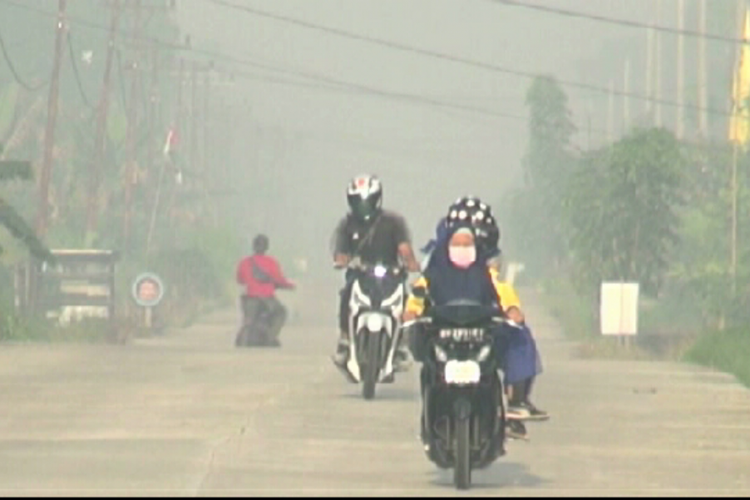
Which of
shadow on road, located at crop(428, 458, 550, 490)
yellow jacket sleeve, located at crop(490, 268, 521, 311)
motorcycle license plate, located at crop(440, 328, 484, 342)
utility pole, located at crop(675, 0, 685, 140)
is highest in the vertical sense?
utility pole, located at crop(675, 0, 685, 140)

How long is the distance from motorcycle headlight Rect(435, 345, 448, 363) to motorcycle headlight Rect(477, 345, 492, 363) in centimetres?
20

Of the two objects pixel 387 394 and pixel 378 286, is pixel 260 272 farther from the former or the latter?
pixel 378 286

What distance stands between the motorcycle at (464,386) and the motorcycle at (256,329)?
21386mm

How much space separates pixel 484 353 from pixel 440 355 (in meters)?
0.26

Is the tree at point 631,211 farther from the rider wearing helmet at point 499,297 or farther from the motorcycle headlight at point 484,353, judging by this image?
the motorcycle headlight at point 484,353

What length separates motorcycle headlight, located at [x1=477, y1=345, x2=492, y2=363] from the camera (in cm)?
1825

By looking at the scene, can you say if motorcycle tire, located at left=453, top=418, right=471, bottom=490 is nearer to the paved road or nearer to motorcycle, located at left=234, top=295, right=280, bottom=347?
the paved road

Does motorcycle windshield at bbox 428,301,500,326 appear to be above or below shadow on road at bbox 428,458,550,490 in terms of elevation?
above

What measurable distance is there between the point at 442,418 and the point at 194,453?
7.62 ft

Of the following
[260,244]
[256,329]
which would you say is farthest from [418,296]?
[256,329]

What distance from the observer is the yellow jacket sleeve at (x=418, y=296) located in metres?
18.9

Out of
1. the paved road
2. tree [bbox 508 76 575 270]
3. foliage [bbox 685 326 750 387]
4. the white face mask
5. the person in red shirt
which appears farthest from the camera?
tree [bbox 508 76 575 270]

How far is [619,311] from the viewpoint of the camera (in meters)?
48.9

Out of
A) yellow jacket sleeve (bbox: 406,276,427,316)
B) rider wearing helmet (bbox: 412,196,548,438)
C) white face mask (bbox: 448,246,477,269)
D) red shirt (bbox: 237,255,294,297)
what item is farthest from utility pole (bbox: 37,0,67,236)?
white face mask (bbox: 448,246,477,269)
